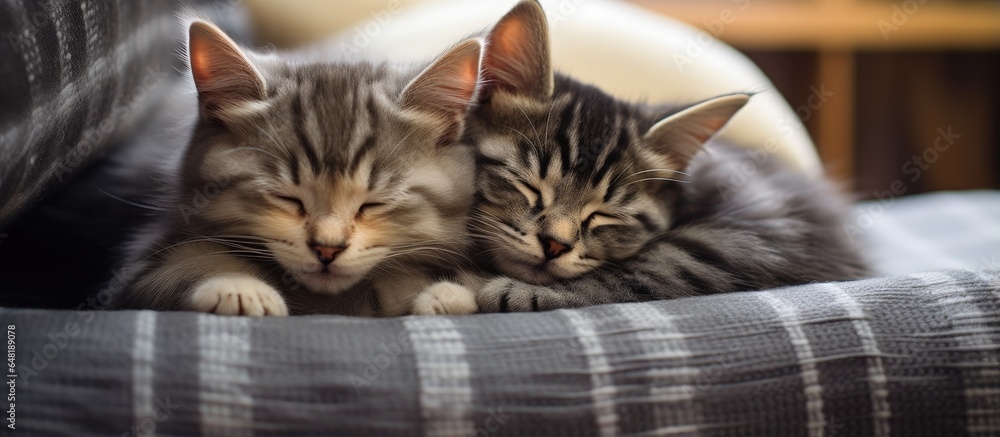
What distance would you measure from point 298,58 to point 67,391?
0.80 meters

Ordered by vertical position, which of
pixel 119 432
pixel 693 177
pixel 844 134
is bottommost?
pixel 844 134

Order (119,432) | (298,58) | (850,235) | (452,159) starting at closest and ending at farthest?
(119,432) < (452,159) < (298,58) < (850,235)

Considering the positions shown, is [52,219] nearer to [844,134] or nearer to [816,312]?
[816,312]

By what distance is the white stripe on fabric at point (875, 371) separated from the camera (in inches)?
36.4

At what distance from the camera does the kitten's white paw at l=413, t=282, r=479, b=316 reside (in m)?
1.05

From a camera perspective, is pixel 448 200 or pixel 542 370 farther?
pixel 448 200

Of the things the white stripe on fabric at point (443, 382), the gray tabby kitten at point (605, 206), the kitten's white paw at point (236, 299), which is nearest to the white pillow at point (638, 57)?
the gray tabby kitten at point (605, 206)

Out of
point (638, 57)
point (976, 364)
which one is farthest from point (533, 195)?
point (638, 57)

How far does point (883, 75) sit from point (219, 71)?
3.24 metres

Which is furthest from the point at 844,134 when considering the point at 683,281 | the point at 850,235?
the point at 683,281

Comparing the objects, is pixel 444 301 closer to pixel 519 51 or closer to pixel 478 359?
pixel 478 359

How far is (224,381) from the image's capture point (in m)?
0.82

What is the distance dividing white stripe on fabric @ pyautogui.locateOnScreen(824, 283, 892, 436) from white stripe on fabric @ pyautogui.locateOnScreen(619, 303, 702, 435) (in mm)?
226

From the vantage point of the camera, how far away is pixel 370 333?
0.91 meters
